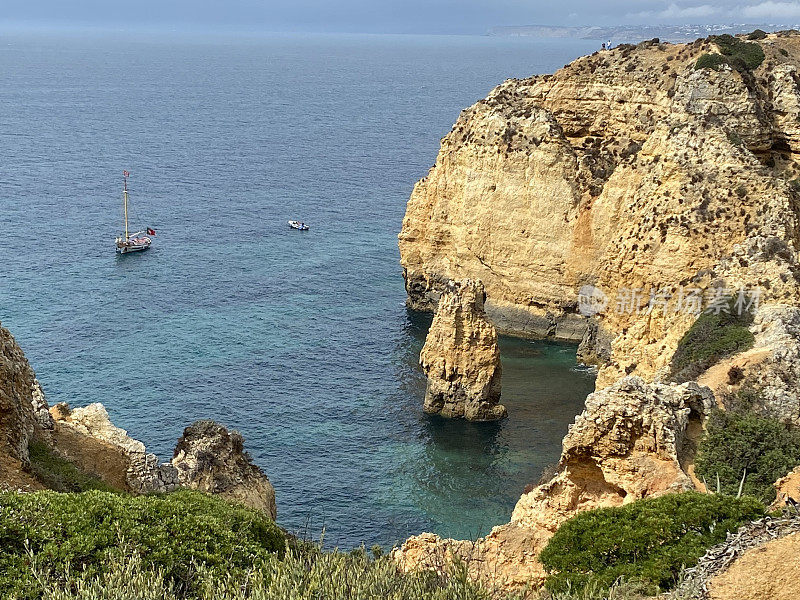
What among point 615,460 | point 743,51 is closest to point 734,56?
point 743,51

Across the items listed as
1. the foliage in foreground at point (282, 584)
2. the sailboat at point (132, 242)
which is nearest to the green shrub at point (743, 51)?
the sailboat at point (132, 242)

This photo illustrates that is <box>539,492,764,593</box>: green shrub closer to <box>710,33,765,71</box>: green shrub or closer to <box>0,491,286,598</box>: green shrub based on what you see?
<box>0,491,286,598</box>: green shrub

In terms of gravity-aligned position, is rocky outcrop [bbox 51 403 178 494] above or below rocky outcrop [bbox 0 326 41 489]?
below

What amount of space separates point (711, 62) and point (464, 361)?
2563cm

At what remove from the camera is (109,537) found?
68.6 ft

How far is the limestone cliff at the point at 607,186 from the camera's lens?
54125mm

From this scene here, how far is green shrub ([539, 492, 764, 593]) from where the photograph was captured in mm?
21344

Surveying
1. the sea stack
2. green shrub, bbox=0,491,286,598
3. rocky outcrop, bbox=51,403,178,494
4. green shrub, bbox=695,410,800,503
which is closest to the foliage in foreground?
green shrub, bbox=0,491,286,598

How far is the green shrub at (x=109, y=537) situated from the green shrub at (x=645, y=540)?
7.02 meters

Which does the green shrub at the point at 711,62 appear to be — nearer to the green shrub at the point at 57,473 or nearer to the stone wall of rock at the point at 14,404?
the green shrub at the point at 57,473

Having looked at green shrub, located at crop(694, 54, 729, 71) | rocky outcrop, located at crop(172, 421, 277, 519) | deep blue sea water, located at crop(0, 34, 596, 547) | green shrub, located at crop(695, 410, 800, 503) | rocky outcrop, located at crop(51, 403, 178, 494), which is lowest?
deep blue sea water, located at crop(0, 34, 596, 547)

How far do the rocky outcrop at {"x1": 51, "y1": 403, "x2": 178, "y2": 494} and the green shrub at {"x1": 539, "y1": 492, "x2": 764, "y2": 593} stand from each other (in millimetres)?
13923

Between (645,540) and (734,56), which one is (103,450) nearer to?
(645,540)

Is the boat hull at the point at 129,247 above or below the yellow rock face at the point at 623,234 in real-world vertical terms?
below
